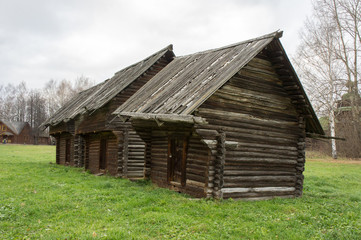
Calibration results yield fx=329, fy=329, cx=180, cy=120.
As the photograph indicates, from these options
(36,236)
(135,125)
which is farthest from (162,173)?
(36,236)

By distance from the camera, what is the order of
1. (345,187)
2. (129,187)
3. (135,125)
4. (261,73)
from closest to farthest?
(261,73)
(129,187)
(135,125)
(345,187)

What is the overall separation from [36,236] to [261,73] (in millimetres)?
8610

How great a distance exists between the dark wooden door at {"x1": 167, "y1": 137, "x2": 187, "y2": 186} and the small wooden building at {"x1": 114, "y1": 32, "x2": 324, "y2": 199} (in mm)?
35

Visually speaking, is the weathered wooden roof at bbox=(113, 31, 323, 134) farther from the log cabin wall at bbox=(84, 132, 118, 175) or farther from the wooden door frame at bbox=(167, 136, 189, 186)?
the log cabin wall at bbox=(84, 132, 118, 175)

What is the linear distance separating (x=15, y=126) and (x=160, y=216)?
72131 millimetres

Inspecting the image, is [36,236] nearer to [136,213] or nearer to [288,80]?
[136,213]

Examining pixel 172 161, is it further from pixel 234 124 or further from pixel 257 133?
pixel 257 133

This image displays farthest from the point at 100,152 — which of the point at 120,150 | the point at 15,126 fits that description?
the point at 15,126

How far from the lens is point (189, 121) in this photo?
898cm

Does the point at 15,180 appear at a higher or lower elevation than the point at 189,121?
lower

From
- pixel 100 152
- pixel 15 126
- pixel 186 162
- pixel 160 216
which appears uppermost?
pixel 15 126

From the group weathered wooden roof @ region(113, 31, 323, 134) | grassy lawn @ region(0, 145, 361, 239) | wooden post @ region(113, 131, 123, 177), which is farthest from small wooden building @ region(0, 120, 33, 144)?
grassy lawn @ region(0, 145, 361, 239)

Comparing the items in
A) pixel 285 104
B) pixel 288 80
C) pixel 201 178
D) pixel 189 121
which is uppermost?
pixel 288 80

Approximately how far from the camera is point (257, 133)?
1143cm
